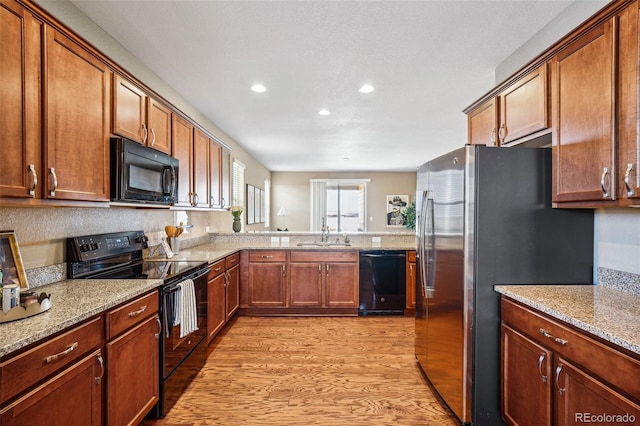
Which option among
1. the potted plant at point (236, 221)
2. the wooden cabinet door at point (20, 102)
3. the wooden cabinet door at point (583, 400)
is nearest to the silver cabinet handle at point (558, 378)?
the wooden cabinet door at point (583, 400)

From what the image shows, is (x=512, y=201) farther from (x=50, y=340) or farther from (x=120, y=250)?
(x=120, y=250)

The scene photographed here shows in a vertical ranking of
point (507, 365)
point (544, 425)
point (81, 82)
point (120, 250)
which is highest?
point (81, 82)

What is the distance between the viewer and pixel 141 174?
89.4 inches

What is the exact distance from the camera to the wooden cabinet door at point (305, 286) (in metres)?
4.08

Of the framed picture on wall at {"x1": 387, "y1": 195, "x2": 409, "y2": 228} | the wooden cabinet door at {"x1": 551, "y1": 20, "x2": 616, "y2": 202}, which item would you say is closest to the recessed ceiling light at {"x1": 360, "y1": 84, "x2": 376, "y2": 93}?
the wooden cabinet door at {"x1": 551, "y1": 20, "x2": 616, "y2": 202}

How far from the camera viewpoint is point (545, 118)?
1.95m

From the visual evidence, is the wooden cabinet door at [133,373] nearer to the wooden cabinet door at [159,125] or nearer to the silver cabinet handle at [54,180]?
the silver cabinet handle at [54,180]

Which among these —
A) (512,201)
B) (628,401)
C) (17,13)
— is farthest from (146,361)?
(512,201)

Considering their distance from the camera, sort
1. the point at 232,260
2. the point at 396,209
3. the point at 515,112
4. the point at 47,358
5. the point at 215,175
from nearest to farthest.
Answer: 1. the point at 47,358
2. the point at 515,112
3. the point at 232,260
4. the point at 215,175
5. the point at 396,209

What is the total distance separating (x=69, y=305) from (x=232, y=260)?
225cm

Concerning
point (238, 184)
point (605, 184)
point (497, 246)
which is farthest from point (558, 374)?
point (238, 184)

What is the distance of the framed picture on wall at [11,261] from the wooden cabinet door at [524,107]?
3.01 meters

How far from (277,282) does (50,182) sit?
283 centimetres

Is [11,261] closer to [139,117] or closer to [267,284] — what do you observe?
[139,117]
